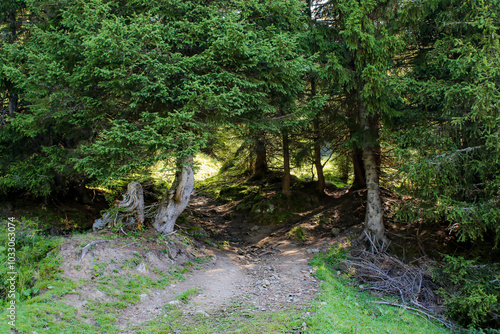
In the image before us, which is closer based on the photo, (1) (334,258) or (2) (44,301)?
(2) (44,301)

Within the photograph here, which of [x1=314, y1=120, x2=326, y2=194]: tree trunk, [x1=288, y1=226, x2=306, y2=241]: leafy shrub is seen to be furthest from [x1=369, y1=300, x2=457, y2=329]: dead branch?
[x1=314, y1=120, x2=326, y2=194]: tree trunk

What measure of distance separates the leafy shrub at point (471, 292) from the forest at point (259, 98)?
45 millimetres

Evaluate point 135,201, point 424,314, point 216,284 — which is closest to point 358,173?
point 424,314

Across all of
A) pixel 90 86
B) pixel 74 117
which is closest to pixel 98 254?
pixel 74 117

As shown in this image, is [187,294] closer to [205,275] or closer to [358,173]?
[205,275]

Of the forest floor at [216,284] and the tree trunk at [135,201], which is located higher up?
the tree trunk at [135,201]

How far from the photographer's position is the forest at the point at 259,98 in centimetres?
645

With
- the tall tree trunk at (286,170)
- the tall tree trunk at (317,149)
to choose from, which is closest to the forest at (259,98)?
the tall tree trunk at (317,149)

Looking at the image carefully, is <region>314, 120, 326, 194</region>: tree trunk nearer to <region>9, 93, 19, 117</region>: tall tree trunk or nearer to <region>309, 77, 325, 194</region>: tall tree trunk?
<region>309, 77, 325, 194</region>: tall tree trunk

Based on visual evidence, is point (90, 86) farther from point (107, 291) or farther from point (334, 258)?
point (334, 258)

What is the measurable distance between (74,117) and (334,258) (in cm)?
787

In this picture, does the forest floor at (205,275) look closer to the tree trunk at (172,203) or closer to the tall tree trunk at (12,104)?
the tree trunk at (172,203)

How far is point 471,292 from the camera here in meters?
6.17

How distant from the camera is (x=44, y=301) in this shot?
503 centimetres
